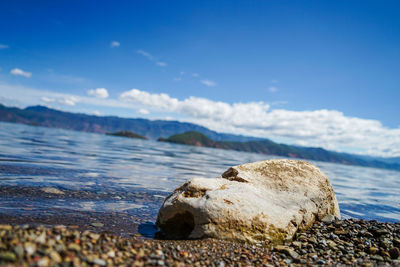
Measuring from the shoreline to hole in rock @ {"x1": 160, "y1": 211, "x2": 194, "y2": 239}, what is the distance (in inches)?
32.8

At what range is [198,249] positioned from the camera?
20.9ft

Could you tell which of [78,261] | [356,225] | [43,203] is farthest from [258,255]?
[43,203]

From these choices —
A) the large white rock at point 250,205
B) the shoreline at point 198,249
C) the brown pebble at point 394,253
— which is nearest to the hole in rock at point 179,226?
the large white rock at point 250,205

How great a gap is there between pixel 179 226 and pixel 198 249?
2.01m

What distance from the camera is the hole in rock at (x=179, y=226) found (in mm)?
7902

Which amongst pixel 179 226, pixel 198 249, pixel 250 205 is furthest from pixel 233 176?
pixel 198 249

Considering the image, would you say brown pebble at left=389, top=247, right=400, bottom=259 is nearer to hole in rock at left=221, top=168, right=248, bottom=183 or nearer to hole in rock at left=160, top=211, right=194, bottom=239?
hole in rock at left=221, top=168, right=248, bottom=183

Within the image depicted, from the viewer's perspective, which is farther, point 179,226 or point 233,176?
point 233,176

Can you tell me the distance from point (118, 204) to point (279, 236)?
716 centimetres

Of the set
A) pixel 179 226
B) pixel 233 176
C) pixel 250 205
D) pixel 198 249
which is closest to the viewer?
pixel 198 249

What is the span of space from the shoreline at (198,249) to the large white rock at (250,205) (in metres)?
0.42

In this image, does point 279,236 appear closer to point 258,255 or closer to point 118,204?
point 258,255

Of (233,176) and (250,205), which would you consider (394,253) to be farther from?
(233,176)

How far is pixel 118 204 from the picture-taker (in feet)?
36.1
